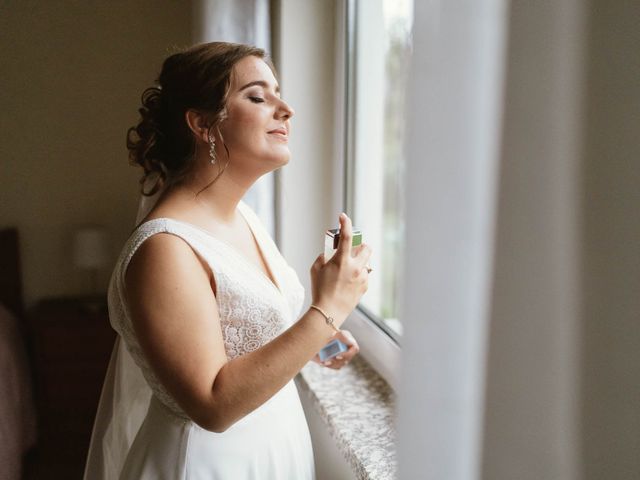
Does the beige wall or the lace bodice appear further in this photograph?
the beige wall

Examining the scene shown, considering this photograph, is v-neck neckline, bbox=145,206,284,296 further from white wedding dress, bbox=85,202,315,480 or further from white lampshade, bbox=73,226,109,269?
white lampshade, bbox=73,226,109,269

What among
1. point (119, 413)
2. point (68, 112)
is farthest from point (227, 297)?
point (68, 112)

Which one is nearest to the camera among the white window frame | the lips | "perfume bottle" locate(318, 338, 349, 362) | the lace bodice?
the lace bodice

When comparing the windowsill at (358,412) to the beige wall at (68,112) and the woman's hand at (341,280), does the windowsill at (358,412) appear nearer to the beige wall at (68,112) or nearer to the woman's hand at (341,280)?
the woman's hand at (341,280)

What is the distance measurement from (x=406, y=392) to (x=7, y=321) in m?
2.52

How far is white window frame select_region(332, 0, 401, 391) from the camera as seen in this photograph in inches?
64.7

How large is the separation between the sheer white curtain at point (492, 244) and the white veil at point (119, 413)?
2.99 feet

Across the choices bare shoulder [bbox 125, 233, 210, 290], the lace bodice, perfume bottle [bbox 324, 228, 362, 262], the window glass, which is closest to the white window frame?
the window glass

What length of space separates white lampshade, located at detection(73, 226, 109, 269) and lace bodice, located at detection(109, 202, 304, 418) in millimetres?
1802

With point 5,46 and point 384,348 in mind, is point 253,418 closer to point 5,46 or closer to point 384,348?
point 384,348

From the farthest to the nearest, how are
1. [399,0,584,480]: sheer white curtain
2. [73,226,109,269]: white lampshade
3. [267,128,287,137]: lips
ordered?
[73,226,109,269]: white lampshade → [267,128,287,137]: lips → [399,0,584,480]: sheer white curtain

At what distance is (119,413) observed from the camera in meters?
1.35

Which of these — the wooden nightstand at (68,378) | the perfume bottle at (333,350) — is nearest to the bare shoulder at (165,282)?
the perfume bottle at (333,350)

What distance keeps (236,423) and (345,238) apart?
1.36 feet
